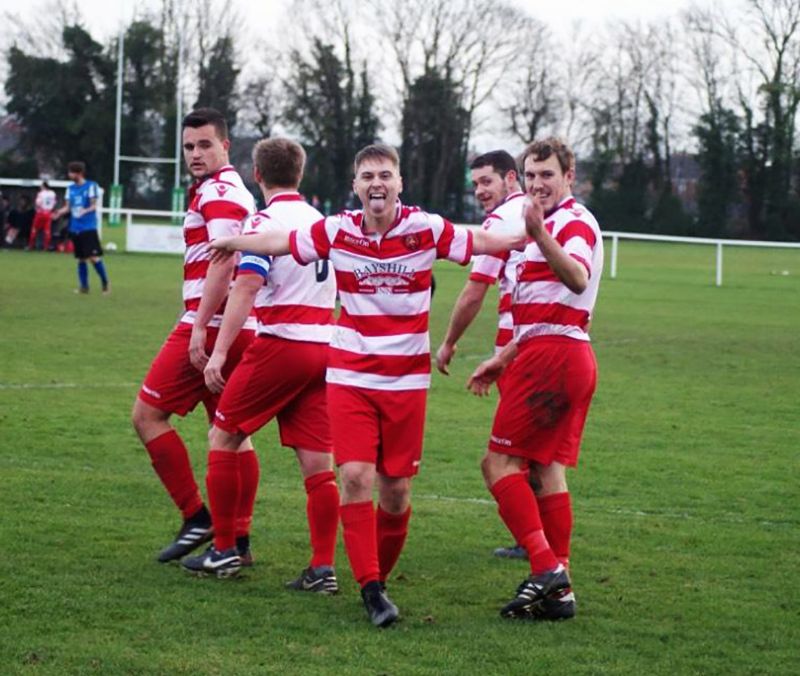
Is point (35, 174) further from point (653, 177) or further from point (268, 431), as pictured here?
point (268, 431)

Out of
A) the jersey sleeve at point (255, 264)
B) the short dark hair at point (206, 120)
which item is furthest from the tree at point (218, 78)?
the jersey sleeve at point (255, 264)

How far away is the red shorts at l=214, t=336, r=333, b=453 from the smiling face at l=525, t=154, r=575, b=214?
1237mm

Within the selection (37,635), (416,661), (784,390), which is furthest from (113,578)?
(784,390)

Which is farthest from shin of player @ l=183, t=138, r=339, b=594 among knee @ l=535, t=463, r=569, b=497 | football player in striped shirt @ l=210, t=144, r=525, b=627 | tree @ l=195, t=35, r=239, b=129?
tree @ l=195, t=35, r=239, b=129

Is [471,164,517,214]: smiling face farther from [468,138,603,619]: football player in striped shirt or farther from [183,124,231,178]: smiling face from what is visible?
[183,124,231,178]: smiling face

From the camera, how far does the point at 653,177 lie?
6906 cm

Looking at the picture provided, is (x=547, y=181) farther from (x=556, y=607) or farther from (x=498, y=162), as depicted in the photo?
(x=556, y=607)

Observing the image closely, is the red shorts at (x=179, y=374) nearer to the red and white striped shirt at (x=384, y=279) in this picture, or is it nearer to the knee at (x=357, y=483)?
the red and white striped shirt at (x=384, y=279)

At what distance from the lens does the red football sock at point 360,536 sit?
6.06m

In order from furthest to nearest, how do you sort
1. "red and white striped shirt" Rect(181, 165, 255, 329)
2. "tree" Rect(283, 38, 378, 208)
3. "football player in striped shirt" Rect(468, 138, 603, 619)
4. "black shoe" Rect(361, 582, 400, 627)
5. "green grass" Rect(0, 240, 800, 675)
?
"tree" Rect(283, 38, 378, 208) → "red and white striped shirt" Rect(181, 165, 255, 329) → "football player in striped shirt" Rect(468, 138, 603, 619) → "black shoe" Rect(361, 582, 400, 627) → "green grass" Rect(0, 240, 800, 675)

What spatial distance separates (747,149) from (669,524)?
196ft

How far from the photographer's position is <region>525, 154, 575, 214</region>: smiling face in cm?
636

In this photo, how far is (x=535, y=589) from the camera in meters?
6.03

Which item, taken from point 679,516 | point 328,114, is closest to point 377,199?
Answer: point 679,516
